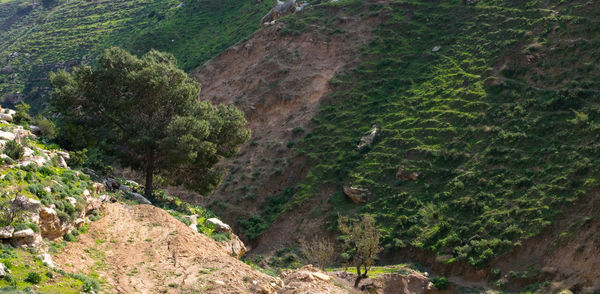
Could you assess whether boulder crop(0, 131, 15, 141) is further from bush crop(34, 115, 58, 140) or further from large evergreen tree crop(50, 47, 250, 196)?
large evergreen tree crop(50, 47, 250, 196)

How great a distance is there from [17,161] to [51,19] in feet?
259

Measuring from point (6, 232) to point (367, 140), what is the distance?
2704 centimetres

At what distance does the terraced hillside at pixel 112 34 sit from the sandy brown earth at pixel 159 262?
124 feet

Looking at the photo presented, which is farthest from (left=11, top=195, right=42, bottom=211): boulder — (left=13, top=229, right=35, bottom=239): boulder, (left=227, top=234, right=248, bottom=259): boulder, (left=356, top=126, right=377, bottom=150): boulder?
(left=356, top=126, right=377, bottom=150): boulder

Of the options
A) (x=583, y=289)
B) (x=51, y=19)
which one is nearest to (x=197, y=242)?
(x=583, y=289)

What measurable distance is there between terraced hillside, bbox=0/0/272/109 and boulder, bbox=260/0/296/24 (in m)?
3.33

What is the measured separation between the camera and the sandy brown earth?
16797mm

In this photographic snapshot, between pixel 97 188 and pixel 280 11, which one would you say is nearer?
pixel 97 188

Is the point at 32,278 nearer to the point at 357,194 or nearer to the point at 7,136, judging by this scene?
the point at 7,136

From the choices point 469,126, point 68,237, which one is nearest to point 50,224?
point 68,237

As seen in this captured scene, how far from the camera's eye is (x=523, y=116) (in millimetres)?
33125

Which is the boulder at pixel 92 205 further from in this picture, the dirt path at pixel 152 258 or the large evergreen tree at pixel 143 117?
the large evergreen tree at pixel 143 117

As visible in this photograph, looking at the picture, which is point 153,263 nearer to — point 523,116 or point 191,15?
point 523,116

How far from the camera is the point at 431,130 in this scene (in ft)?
118
